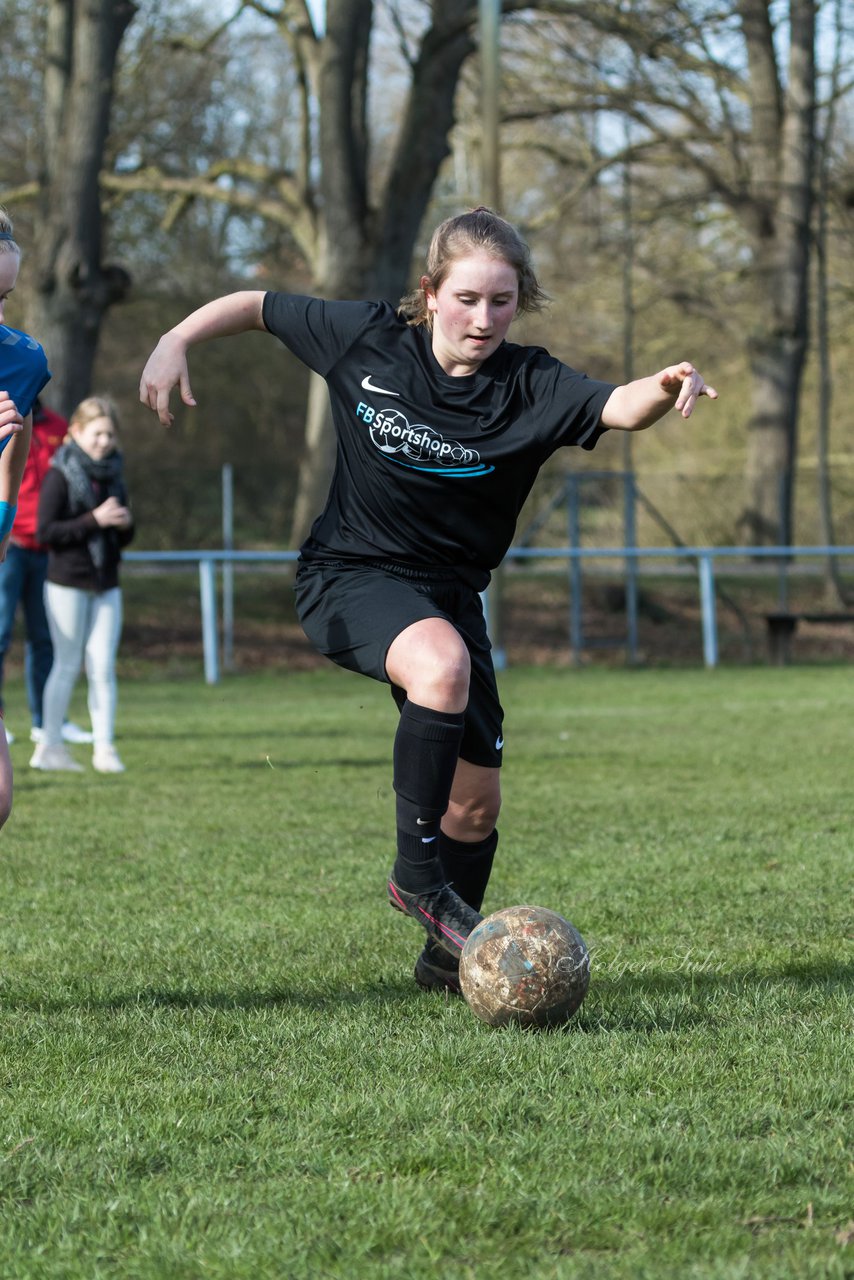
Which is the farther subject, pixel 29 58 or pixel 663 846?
pixel 29 58

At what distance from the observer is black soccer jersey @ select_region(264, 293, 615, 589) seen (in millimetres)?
4328

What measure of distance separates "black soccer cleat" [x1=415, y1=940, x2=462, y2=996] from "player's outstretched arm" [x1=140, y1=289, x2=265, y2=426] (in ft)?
5.32

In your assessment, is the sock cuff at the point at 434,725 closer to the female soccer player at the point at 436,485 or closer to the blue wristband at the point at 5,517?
the female soccer player at the point at 436,485

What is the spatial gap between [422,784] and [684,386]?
48.2 inches

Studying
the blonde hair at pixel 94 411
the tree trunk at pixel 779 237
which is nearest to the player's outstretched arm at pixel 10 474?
the blonde hair at pixel 94 411

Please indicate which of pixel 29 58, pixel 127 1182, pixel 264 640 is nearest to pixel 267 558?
pixel 264 640

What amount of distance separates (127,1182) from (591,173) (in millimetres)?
22640

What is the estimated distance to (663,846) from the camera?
696 cm

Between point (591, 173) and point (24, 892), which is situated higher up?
point (591, 173)

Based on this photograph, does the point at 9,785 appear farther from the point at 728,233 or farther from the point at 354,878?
the point at 728,233

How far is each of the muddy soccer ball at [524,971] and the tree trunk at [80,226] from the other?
53.7ft

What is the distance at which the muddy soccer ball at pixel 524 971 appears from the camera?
3898mm

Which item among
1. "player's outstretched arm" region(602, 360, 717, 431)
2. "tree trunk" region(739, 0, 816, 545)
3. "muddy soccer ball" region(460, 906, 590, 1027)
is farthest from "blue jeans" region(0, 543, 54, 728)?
"tree trunk" region(739, 0, 816, 545)

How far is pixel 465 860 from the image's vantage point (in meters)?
4.67
